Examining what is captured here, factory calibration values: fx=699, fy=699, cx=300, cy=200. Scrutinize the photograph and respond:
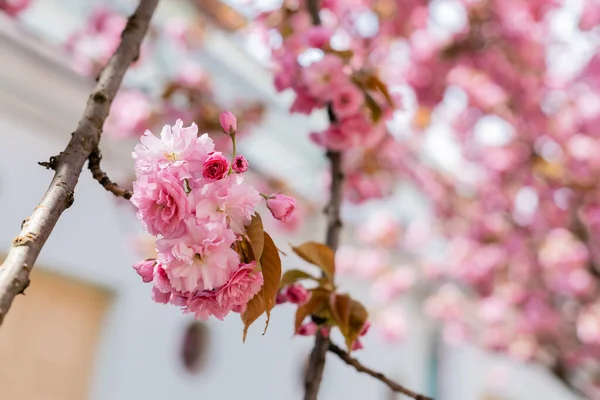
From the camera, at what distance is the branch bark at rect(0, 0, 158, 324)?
580mm

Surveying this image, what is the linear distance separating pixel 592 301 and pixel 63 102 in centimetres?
330

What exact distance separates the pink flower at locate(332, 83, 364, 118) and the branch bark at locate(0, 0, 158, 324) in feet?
1.44

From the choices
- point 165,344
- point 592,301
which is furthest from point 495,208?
point 165,344

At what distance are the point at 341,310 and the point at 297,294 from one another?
0.23ft

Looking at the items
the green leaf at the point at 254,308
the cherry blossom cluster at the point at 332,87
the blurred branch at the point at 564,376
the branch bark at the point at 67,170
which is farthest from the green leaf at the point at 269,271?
the blurred branch at the point at 564,376

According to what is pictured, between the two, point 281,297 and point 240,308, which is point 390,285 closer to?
point 281,297

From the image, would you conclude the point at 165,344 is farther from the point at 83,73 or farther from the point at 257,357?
the point at 83,73

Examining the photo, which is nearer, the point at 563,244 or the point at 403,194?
the point at 563,244

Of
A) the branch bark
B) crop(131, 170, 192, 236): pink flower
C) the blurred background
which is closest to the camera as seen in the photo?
the branch bark

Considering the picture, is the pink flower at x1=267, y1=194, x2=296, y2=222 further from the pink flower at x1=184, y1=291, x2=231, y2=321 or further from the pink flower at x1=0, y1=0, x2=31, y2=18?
the pink flower at x1=0, y1=0, x2=31, y2=18

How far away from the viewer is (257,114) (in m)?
2.93

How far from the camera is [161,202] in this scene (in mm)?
711

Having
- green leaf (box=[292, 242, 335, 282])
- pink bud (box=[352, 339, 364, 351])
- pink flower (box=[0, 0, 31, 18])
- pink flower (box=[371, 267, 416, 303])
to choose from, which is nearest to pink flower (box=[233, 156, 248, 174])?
green leaf (box=[292, 242, 335, 282])

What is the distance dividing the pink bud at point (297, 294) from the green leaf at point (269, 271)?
26cm
